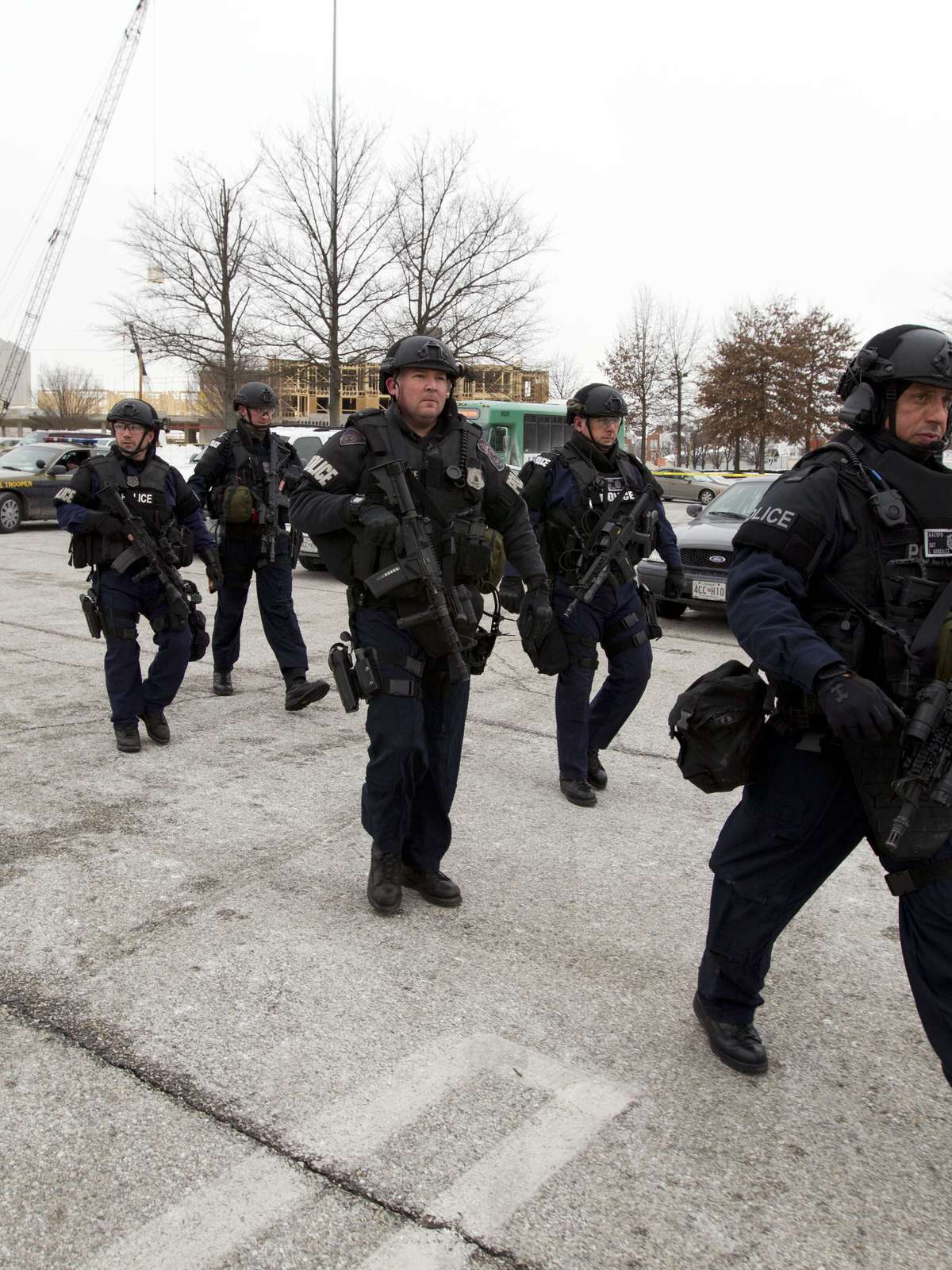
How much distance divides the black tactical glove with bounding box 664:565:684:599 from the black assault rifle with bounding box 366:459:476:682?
212cm

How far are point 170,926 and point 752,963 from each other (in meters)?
1.94

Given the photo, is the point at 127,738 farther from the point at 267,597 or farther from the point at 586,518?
the point at 586,518

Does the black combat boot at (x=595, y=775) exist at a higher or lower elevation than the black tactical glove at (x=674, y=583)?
lower

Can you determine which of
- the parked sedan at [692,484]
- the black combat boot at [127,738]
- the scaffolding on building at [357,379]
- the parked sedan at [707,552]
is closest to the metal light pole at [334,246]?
the scaffolding on building at [357,379]

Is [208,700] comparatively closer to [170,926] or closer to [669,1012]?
[170,926]

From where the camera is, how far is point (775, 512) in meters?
2.54

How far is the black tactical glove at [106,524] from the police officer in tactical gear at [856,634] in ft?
12.9

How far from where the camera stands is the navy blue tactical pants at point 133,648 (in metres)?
5.67

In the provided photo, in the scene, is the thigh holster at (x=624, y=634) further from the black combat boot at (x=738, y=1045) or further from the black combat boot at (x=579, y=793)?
the black combat boot at (x=738, y=1045)

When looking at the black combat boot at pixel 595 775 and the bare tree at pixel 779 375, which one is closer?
the black combat boot at pixel 595 775

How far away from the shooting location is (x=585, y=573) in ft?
16.4

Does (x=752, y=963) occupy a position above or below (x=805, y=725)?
below

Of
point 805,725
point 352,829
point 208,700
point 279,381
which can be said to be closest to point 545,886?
point 352,829

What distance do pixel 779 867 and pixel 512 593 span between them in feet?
6.88
